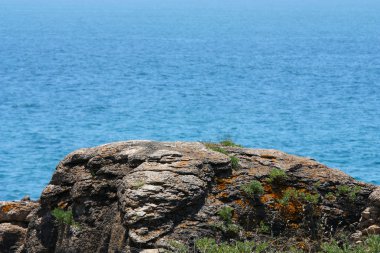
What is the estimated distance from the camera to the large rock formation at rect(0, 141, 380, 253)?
12.9 metres

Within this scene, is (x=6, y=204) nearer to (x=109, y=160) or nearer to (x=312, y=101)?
(x=109, y=160)

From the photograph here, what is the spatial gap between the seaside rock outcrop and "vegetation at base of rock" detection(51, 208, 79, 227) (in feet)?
4.63

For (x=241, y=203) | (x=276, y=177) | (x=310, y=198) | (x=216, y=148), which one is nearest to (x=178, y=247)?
(x=241, y=203)

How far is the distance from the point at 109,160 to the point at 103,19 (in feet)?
544

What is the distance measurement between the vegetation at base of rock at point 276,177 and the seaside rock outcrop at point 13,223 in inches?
186

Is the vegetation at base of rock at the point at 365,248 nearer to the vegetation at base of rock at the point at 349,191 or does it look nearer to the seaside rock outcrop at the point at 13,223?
the vegetation at base of rock at the point at 349,191

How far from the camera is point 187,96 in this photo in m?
60.5

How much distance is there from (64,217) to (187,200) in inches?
97.5

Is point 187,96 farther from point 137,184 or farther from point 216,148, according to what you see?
point 137,184

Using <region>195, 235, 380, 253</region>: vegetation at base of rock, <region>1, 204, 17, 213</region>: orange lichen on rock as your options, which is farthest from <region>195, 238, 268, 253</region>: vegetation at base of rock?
<region>1, 204, 17, 213</region>: orange lichen on rock

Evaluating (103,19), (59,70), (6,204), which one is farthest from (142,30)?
(6,204)

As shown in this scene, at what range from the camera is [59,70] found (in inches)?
3034

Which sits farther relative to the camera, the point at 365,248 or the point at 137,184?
the point at 137,184

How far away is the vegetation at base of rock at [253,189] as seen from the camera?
13.8m
